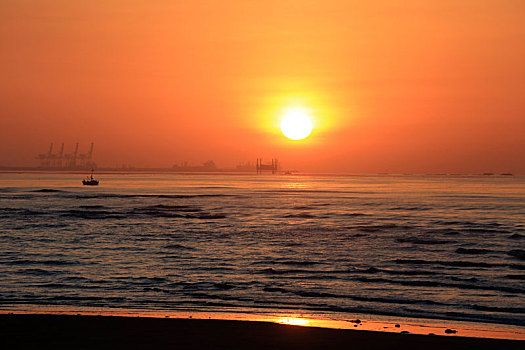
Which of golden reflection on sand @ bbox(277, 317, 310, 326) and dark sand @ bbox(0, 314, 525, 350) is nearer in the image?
dark sand @ bbox(0, 314, 525, 350)

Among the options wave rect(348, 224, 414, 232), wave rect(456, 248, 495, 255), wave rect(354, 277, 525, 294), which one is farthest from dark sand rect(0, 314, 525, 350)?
wave rect(348, 224, 414, 232)

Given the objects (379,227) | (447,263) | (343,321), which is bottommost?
(343,321)

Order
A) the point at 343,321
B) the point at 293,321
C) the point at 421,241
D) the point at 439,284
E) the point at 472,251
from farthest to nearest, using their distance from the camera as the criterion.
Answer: the point at 421,241 < the point at 472,251 < the point at 439,284 < the point at 343,321 < the point at 293,321

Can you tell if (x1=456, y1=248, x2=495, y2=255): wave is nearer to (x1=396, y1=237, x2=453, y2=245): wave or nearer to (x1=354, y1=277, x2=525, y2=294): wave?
(x1=396, y1=237, x2=453, y2=245): wave

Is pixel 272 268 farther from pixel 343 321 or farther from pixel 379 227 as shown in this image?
pixel 379 227

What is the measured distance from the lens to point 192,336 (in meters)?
13.6

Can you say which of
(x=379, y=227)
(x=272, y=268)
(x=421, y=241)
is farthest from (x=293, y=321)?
(x=379, y=227)

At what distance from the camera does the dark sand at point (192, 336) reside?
12.7m

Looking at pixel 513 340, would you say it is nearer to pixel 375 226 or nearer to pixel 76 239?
pixel 76 239

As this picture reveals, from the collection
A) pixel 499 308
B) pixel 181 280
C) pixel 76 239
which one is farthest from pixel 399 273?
pixel 76 239

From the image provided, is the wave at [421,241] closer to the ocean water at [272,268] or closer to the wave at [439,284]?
the ocean water at [272,268]

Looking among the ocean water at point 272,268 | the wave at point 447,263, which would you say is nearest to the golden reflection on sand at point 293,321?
the ocean water at point 272,268

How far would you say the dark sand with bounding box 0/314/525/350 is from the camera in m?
12.7

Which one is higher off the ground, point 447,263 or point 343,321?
point 447,263
